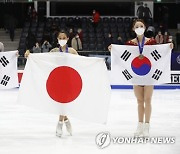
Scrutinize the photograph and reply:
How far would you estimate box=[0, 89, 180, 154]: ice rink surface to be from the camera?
6.24m

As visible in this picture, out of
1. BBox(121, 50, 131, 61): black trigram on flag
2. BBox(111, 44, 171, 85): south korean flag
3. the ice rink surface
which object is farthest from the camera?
BBox(121, 50, 131, 61): black trigram on flag

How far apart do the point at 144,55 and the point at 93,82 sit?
86 cm

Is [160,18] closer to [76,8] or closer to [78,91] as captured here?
[76,8]

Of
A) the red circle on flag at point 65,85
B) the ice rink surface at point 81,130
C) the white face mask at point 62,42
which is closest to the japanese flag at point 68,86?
the red circle on flag at point 65,85

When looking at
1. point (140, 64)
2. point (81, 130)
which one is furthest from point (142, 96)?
point (81, 130)

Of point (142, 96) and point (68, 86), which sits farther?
point (142, 96)

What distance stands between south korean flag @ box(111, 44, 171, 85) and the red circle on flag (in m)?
0.79

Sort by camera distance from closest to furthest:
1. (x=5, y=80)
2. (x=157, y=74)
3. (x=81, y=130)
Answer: (x=157, y=74) → (x=5, y=80) → (x=81, y=130)

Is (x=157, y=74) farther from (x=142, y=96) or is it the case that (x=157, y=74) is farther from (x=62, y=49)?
(x=62, y=49)

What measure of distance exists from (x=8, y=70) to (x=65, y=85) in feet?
3.70

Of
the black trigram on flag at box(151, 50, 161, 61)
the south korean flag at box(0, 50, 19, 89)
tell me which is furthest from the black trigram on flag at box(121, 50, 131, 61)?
the south korean flag at box(0, 50, 19, 89)

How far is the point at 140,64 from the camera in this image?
717 cm

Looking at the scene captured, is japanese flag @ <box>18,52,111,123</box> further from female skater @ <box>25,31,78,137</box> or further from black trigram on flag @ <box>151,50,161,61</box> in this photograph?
black trigram on flag @ <box>151,50,161,61</box>

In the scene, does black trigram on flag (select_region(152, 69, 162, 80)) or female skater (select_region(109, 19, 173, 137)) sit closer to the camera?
female skater (select_region(109, 19, 173, 137))
